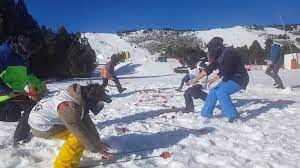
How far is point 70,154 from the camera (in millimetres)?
5578

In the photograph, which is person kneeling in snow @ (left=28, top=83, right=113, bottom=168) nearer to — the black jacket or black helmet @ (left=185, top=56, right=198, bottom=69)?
the black jacket

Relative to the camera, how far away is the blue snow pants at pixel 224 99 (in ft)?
29.4

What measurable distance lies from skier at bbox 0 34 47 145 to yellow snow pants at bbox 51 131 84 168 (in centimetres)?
135

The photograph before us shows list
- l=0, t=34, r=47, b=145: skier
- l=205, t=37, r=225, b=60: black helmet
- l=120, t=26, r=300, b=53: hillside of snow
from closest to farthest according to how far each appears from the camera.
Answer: l=0, t=34, r=47, b=145: skier
l=205, t=37, r=225, b=60: black helmet
l=120, t=26, r=300, b=53: hillside of snow

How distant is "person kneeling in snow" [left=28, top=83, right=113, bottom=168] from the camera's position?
564cm

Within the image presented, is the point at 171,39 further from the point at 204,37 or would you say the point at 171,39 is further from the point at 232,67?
the point at 232,67

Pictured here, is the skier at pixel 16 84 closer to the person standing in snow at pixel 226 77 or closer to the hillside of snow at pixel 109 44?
the person standing in snow at pixel 226 77

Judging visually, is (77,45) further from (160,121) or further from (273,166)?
(273,166)

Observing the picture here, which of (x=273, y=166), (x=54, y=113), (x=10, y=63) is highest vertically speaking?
(x=10, y=63)

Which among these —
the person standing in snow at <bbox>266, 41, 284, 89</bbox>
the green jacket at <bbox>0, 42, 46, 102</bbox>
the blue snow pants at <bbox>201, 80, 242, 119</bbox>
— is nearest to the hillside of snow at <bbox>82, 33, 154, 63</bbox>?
the person standing in snow at <bbox>266, 41, 284, 89</bbox>

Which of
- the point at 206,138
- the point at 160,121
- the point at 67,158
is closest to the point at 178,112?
the point at 160,121

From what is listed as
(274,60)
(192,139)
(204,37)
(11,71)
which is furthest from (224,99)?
(204,37)

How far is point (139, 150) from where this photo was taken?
6633 millimetres

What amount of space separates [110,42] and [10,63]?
17434 cm
